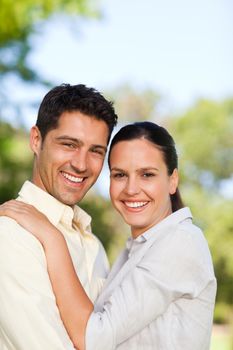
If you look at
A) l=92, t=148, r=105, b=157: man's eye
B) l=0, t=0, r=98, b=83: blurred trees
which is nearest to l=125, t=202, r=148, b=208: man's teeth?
l=92, t=148, r=105, b=157: man's eye

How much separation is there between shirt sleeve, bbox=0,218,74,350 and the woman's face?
692 millimetres

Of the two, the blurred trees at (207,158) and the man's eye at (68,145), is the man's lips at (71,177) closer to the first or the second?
the man's eye at (68,145)

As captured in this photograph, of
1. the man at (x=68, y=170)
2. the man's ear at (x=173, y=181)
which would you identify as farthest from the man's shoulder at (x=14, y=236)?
the man's ear at (x=173, y=181)

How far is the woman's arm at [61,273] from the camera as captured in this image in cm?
225

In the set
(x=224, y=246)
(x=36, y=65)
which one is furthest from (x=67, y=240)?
(x=224, y=246)

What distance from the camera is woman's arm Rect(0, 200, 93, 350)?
2254 millimetres

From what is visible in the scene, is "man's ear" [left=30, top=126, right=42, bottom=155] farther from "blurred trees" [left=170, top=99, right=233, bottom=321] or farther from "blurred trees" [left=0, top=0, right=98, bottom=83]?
"blurred trees" [left=170, top=99, right=233, bottom=321]

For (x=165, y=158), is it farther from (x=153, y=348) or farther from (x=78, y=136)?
(x=153, y=348)

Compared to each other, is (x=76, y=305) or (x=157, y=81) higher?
(x=157, y=81)

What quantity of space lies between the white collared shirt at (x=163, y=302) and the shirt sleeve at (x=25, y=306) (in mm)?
140

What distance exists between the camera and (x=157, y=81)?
29.9 metres

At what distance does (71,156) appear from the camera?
2.69m

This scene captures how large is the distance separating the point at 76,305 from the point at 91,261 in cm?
56

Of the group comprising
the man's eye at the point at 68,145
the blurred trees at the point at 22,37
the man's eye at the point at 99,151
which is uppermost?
the blurred trees at the point at 22,37
